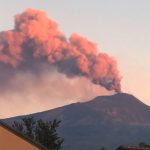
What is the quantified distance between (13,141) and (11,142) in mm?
137

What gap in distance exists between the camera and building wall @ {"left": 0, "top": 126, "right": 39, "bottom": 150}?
107 feet

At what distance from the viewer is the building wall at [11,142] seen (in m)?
32.7

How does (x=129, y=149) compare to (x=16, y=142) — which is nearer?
(x=16, y=142)

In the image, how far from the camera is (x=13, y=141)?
32.9 m

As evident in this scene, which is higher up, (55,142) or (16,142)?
(55,142)

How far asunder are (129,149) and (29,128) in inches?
1484

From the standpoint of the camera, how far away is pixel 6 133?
32.8 meters

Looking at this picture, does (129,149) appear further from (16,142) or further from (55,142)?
(55,142)

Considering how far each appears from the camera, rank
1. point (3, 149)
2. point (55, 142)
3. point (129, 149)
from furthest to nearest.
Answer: point (55, 142)
point (129, 149)
point (3, 149)

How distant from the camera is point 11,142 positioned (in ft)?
108

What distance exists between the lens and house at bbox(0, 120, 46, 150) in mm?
32688

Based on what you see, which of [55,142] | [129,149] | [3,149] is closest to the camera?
[3,149]

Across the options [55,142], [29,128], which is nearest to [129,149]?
[55,142]

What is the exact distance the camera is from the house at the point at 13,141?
3269cm
